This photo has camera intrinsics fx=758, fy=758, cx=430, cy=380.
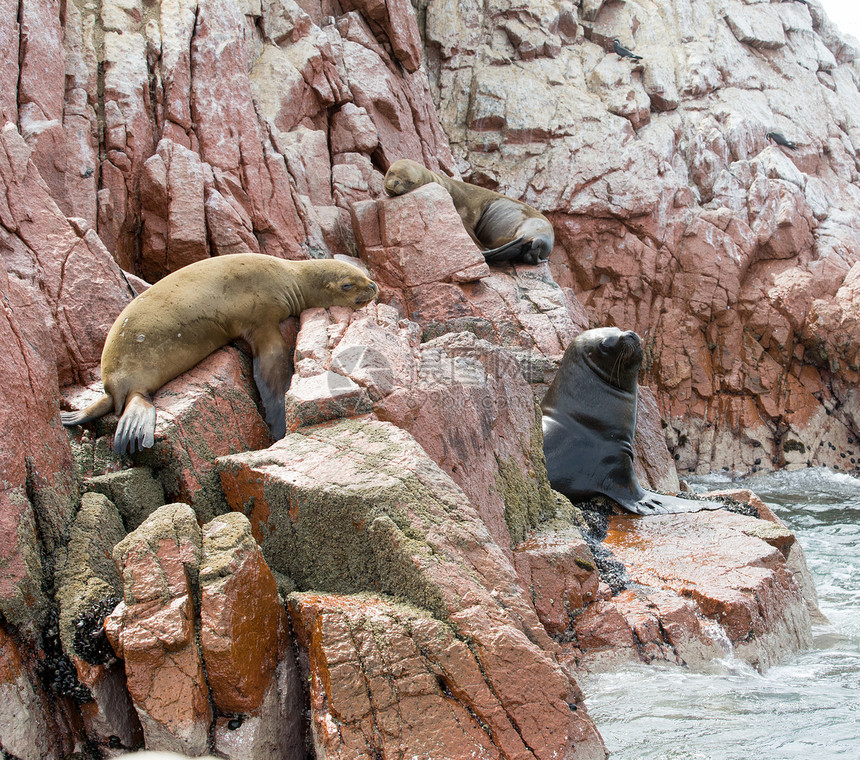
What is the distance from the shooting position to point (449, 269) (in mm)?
7746

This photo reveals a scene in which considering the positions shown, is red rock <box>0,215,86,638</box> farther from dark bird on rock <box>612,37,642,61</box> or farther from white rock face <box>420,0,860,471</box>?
dark bird on rock <box>612,37,642,61</box>

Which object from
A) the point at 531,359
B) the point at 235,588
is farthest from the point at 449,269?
the point at 235,588

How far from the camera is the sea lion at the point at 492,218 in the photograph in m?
8.58

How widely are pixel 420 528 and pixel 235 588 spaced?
675 mm

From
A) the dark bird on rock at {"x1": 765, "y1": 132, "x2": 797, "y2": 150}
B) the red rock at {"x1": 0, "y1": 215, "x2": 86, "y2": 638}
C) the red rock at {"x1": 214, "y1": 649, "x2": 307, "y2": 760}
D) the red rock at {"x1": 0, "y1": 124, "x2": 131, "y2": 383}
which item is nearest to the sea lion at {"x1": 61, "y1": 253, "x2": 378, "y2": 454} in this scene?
the red rock at {"x1": 0, "y1": 124, "x2": 131, "y2": 383}

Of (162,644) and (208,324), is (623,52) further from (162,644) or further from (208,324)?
(162,644)

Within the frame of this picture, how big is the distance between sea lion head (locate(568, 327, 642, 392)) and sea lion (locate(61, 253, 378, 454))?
198 cm

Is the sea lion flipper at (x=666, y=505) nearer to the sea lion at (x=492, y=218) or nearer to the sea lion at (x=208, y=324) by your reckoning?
the sea lion at (x=208, y=324)

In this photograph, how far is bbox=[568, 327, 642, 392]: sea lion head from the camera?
19.4 ft

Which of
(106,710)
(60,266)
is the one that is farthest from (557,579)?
(60,266)

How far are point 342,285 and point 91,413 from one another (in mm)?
1752

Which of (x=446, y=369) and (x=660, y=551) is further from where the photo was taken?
(x=660, y=551)

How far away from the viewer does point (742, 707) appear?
10.4 feet

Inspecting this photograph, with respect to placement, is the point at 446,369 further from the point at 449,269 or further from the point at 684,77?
the point at 684,77
